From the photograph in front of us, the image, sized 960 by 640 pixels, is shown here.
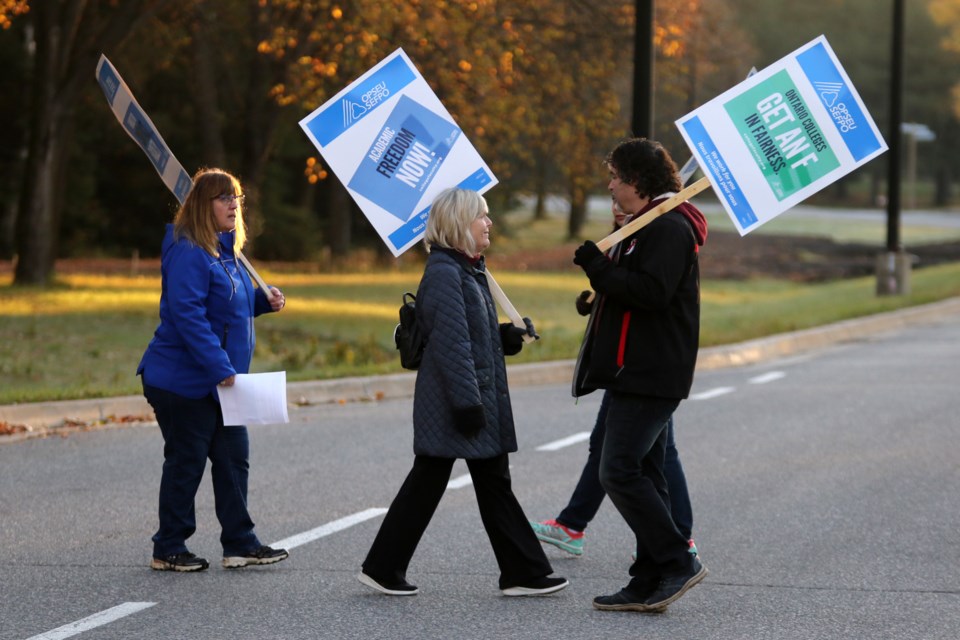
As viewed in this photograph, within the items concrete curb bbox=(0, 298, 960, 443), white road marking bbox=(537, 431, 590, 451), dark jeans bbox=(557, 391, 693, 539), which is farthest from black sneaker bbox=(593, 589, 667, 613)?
concrete curb bbox=(0, 298, 960, 443)

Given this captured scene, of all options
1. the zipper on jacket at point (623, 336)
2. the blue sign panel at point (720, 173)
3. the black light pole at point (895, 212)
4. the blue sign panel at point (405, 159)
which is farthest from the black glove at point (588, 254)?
the black light pole at point (895, 212)

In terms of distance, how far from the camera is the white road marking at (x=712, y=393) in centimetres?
1394

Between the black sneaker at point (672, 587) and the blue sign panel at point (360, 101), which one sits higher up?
the blue sign panel at point (360, 101)

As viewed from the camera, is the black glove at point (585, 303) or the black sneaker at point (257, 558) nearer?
the black glove at point (585, 303)

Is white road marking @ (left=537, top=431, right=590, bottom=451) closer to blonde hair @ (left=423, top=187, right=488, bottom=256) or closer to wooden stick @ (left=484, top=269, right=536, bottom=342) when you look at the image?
Answer: wooden stick @ (left=484, top=269, right=536, bottom=342)

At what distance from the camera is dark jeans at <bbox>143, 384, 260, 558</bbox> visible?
275 inches

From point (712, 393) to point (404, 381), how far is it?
280 cm

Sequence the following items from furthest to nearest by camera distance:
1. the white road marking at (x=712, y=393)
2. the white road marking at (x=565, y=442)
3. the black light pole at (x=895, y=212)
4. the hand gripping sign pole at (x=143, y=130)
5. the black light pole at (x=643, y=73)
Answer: the black light pole at (x=895, y=212)
the black light pole at (x=643, y=73)
the white road marking at (x=712, y=393)
the white road marking at (x=565, y=442)
the hand gripping sign pole at (x=143, y=130)

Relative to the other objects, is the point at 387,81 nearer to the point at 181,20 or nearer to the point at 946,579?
the point at 946,579

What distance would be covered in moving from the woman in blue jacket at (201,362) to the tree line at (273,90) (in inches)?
269

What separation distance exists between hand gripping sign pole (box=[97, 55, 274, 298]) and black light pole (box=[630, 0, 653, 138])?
8.71 meters

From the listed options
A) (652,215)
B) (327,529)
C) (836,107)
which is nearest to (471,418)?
(652,215)

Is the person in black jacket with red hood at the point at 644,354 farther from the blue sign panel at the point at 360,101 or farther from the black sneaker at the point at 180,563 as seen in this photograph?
the black sneaker at the point at 180,563

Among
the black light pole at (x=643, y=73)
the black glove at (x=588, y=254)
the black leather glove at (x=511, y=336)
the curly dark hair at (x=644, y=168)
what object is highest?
the black light pole at (x=643, y=73)
